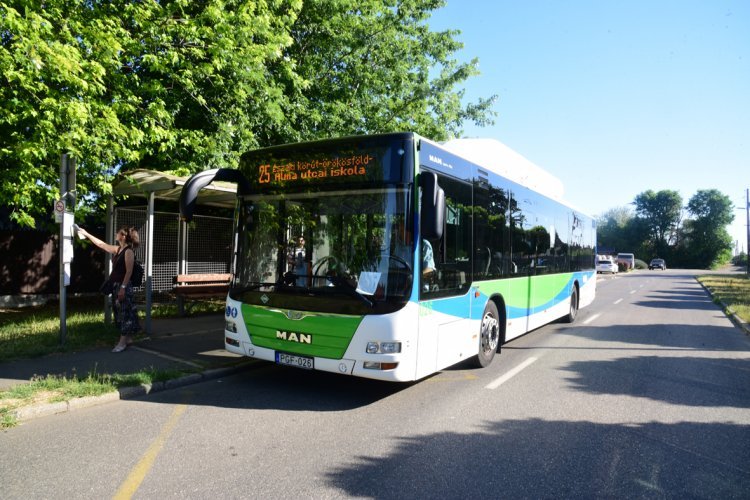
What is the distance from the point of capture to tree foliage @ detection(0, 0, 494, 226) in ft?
26.2

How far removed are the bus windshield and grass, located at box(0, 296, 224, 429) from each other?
1.67 m

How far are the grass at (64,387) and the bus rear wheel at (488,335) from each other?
3.96 m

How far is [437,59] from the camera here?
732 inches

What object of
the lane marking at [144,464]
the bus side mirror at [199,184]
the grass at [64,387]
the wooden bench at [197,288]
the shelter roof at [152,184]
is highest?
the shelter roof at [152,184]

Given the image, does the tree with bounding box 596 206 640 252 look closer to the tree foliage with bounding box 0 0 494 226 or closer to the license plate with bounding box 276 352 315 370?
the tree foliage with bounding box 0 0 494 226

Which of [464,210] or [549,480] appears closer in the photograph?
[549,480]

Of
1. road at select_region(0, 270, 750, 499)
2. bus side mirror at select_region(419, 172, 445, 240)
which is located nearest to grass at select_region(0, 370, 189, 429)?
road at select_region(0, 270, 750, 499)

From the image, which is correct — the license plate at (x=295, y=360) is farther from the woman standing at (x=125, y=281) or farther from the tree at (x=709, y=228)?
the tree at (x=709, y=228)

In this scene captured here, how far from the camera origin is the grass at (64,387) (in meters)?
5.05

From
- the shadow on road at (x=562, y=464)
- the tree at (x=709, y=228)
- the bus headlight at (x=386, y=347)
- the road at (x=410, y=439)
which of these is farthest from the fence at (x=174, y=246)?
the tree at (x=709, y=228)

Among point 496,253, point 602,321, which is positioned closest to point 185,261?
point 496,253

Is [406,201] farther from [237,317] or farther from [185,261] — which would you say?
[185,261]

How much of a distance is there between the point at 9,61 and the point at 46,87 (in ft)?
1.85

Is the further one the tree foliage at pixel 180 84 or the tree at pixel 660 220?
A: the tree at pixel 660 220
